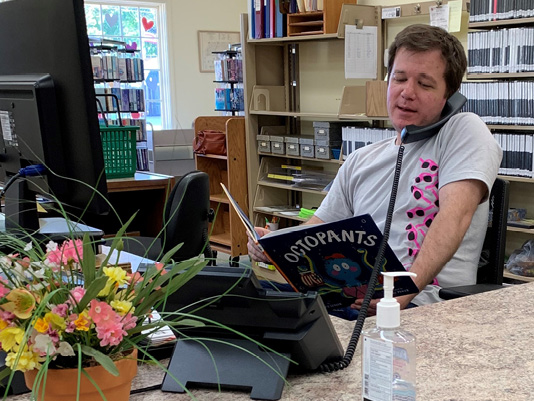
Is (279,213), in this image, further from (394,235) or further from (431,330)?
(431,330)

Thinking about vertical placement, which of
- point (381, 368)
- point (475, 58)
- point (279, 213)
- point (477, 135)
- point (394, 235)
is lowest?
point (279, 213)

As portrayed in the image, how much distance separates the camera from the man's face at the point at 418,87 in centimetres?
191

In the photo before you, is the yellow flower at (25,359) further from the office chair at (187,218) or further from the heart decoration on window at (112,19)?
the heart decoration on window at (112,19)

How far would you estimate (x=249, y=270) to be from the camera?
0.99 m

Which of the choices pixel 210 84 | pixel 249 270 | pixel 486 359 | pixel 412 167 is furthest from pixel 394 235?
pixel 210 84

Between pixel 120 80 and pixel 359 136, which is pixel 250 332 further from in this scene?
pixel 120 80

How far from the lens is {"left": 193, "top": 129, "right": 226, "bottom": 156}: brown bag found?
4.87m

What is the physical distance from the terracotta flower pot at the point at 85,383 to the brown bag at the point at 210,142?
4115 mm

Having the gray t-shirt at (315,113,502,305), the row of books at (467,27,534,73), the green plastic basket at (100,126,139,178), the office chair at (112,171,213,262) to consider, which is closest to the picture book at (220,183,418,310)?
the gray t-shirt at (315,113,502,305)

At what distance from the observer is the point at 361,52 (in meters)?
3.90

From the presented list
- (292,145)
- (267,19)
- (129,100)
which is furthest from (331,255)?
(129,100)

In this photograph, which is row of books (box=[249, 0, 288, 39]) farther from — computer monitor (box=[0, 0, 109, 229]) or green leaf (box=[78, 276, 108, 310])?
green leaf (box=[78, 276, 108, 310])

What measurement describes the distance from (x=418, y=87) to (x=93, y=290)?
1.40 m

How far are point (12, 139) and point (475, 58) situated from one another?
7.92ft
